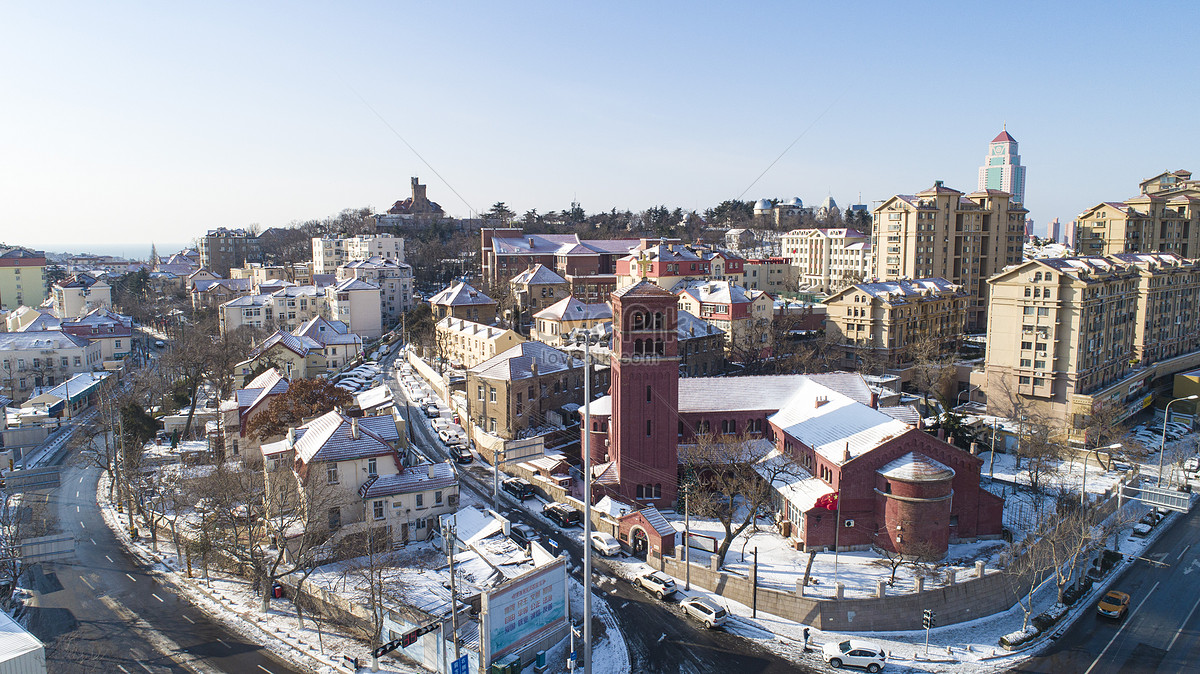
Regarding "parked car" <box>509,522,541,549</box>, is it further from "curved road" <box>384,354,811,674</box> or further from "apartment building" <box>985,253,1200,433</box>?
"apartment building" <box>985,253,1200,433</box>

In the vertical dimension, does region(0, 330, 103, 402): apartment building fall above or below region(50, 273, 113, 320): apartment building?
below

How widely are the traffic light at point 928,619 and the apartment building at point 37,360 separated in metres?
79.9

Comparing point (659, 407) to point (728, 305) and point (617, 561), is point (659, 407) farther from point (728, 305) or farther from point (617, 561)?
point (728, 305)

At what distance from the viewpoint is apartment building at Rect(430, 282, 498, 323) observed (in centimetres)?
7250

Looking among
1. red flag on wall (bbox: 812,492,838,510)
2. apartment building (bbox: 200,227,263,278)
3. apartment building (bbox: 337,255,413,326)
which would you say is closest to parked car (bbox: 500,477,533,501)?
red flag on wall (bbox: 812,492,838,510)

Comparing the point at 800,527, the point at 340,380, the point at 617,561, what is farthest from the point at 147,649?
the point at 340,380

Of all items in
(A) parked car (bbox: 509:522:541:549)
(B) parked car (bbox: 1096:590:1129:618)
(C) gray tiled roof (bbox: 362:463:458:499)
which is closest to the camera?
(B) parked car (bbox: 1096:590:1129:618)

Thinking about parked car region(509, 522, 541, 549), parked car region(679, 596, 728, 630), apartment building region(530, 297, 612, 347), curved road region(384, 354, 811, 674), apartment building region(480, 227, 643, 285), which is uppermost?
apartment building region(480, 227, 643, 285)

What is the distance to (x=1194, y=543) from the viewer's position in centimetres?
3672

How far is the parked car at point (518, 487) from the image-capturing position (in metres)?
39.6

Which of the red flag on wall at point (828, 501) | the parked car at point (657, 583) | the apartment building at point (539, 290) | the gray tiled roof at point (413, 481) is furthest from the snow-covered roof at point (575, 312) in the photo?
the parked car at point (657, 583)

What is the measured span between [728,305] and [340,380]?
37.1m

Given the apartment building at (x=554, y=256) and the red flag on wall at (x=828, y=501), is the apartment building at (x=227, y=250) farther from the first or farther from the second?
the red flag on wall at (x=828, y=501)

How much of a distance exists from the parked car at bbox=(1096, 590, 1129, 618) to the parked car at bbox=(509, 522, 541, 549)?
2423cm
